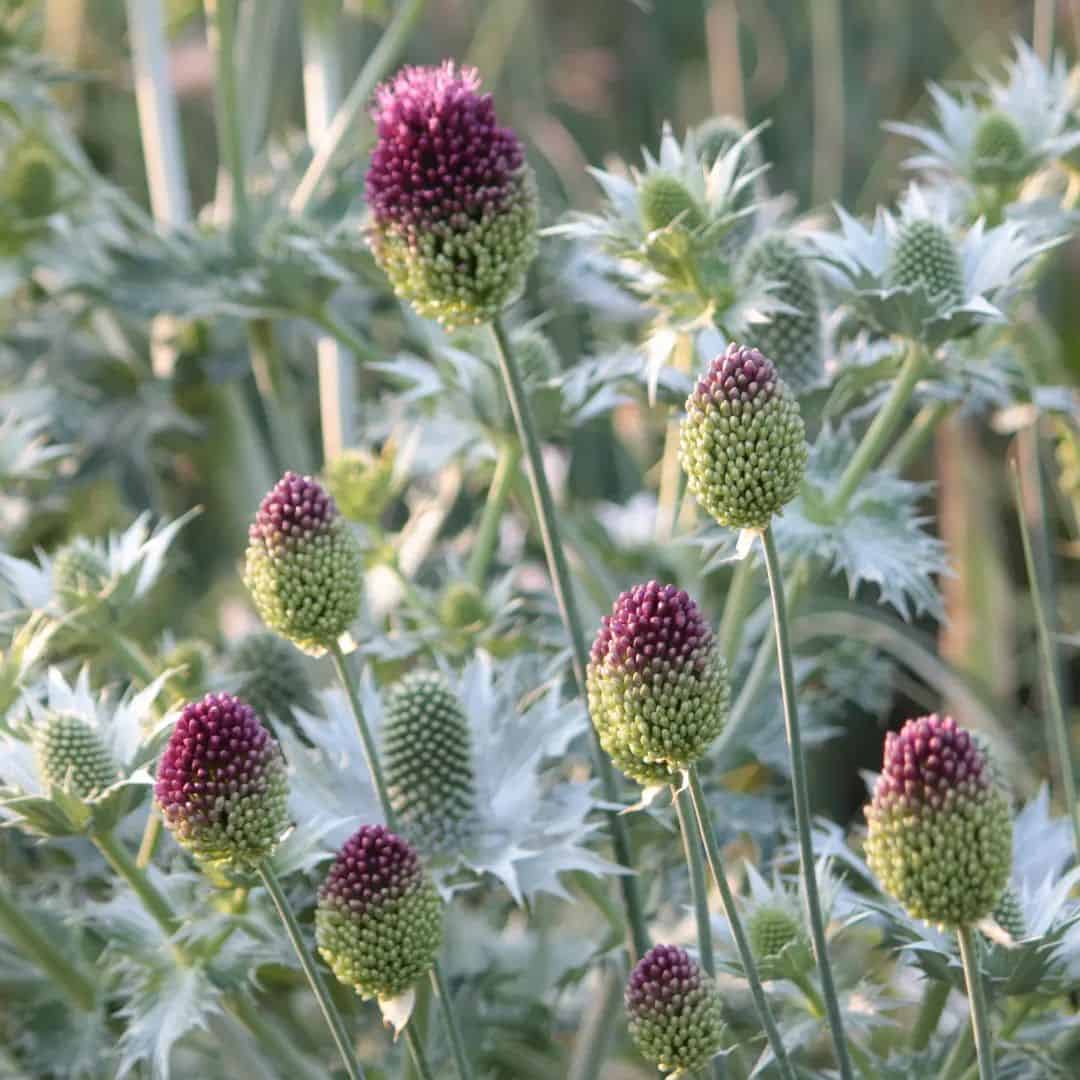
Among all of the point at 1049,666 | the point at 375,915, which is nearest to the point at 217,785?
the point at 375,915

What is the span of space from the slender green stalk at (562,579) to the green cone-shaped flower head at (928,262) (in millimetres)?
235

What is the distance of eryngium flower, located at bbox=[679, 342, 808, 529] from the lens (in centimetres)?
65

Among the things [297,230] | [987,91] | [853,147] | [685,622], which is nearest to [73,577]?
[297,230]

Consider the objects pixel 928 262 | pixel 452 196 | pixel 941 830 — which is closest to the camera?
pixel 941 830

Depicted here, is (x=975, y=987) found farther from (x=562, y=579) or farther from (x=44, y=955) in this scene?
(x=44, y=955)

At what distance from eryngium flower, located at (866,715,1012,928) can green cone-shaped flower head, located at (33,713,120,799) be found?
381 millimetres

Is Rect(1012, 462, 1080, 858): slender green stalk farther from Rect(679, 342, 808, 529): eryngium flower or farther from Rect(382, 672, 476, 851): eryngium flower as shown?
Rect(382, 672, 476, 851): eryngium flower

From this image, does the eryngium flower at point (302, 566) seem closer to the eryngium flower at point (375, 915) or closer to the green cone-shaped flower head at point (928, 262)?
the eryngium flower at point (375, 915)

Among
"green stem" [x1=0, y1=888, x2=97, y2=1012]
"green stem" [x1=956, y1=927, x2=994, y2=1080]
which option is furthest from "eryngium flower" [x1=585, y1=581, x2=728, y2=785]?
"green stem" [x1=0, y1=888, x2=97, y2=1012]

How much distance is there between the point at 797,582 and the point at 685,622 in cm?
38

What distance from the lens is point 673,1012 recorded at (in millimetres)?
660

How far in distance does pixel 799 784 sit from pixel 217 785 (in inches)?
9.2

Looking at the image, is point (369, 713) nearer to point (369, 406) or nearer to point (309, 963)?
point (309, 963)

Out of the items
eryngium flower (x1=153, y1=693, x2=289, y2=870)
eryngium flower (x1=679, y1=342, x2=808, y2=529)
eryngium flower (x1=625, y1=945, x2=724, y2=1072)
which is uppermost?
eryngium flower (x1=679, y1=342, x2=808, y2=529)
